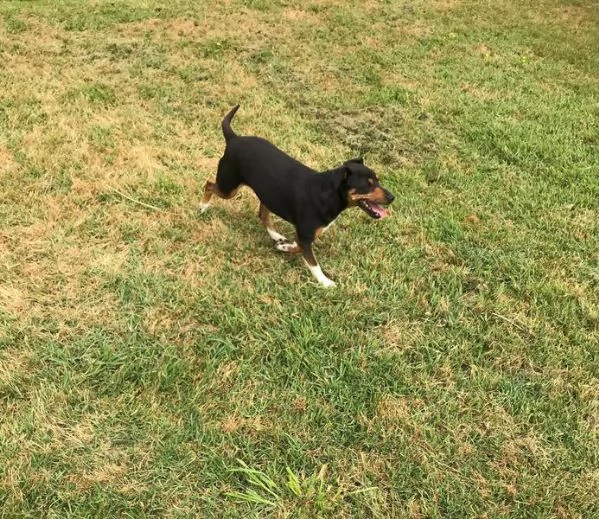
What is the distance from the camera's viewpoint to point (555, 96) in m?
6.94

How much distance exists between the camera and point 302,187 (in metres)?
3.81

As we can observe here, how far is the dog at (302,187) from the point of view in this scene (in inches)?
143

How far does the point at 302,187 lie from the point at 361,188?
442mm

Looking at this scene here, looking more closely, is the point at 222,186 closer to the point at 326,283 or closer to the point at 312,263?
the point at 312,263

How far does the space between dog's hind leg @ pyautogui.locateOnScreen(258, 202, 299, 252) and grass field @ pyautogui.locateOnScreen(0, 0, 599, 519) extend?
90 millimetres

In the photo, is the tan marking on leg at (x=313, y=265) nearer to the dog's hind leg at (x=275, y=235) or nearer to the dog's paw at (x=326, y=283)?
the dog's paw at (x=326, y=283)

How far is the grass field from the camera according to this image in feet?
9.20

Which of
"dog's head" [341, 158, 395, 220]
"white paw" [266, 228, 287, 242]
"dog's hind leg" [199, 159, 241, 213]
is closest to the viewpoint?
"dog's head" [341, 158, 395, 220]

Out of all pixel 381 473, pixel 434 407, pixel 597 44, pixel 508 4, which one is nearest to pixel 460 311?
pixel 434 407

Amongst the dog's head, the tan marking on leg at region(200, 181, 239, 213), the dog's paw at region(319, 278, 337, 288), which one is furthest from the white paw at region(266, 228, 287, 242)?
the dog's head

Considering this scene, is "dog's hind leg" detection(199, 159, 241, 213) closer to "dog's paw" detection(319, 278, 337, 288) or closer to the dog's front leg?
the dog's front leg

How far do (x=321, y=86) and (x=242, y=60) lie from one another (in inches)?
54.7

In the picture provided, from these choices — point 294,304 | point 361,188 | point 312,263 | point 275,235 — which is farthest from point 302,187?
point 294,304

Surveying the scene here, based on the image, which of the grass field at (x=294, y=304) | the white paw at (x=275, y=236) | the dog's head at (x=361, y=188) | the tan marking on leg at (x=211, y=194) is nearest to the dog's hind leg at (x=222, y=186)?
the tan marking on leg at (x=211, y=194)
